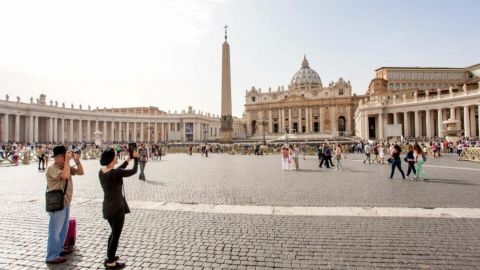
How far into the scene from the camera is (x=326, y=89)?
8562 centimetres

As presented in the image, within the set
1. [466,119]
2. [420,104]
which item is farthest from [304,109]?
[466,119]

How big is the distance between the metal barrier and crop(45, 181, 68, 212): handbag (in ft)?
73.8

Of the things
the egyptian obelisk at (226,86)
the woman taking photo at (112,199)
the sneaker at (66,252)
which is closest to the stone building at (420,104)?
the egyptian obelisk at (226,86)

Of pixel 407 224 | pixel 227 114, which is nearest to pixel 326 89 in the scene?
pixel 227 114

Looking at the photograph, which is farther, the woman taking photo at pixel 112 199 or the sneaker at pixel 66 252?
the sneaker at pixel 66 252

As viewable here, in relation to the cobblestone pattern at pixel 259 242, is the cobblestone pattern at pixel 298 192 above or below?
above

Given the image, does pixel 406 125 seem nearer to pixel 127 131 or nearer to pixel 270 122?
pixel 270 122

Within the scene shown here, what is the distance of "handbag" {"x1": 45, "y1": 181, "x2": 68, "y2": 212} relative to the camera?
12.8ft

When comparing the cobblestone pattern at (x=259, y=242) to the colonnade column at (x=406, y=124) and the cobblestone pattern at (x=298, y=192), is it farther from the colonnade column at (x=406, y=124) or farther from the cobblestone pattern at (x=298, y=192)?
the colonnade column at (x=406, y=124)

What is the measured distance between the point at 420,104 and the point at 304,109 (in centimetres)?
3936

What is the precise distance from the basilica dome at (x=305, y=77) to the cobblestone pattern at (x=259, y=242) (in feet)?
342

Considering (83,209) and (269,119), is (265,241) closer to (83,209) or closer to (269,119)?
Answer: (83,209)

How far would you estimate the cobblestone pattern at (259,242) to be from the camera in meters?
3.87

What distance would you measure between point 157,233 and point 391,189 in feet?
23.7
